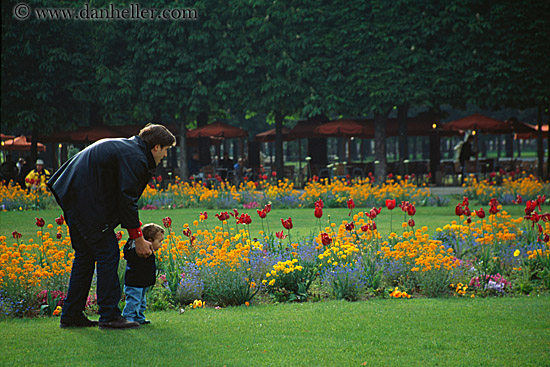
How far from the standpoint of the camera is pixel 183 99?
26000 millimetres

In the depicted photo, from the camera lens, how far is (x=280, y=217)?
14648 millimetres

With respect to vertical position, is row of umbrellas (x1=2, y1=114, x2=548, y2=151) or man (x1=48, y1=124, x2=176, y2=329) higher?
row of umbrellas (x1=2, y1=114, x2=548, y2=151)

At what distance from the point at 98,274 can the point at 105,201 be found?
0.57 meters

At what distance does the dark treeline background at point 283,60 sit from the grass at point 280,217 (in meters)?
8.27

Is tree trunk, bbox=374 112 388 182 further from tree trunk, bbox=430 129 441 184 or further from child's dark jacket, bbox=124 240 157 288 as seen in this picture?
child's dark jacket, bbox=124 240 157 288

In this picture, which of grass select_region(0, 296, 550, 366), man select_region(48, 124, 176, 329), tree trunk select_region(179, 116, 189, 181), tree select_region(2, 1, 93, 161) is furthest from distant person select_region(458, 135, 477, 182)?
man select_region(48, 124, 176, 329)

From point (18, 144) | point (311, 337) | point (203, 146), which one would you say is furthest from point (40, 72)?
point (311, 337)

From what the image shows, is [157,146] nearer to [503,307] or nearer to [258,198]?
[503,307]

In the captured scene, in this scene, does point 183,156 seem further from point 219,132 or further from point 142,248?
point 142,248

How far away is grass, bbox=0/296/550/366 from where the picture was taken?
4582mm

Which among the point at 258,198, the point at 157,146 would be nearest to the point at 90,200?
the point at 157,146

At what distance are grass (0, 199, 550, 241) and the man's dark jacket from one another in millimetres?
6054

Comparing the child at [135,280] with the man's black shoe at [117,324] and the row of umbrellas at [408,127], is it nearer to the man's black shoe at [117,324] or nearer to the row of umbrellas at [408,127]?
the man's black shoe at [117,324]

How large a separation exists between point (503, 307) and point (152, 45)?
2179cm
